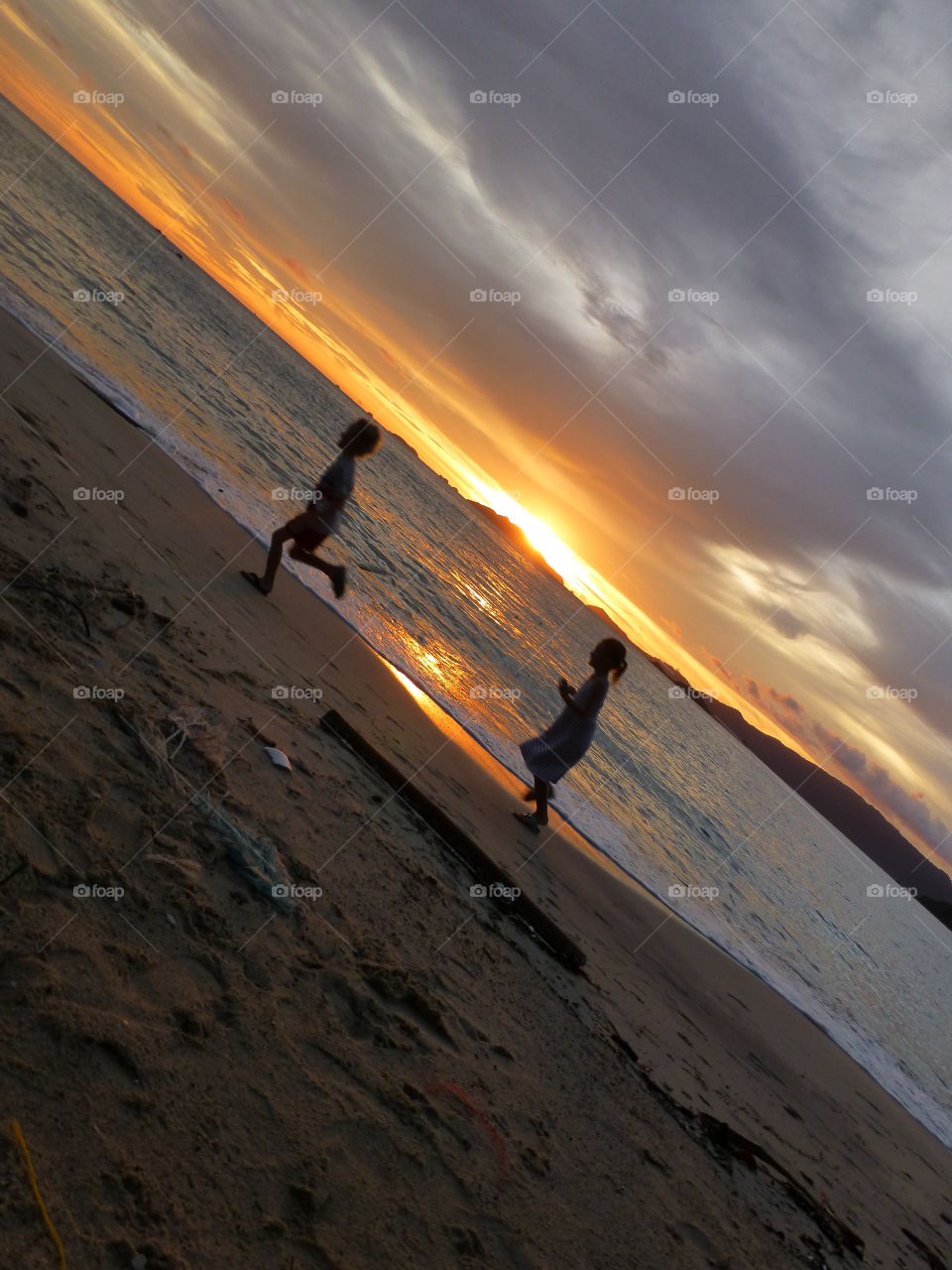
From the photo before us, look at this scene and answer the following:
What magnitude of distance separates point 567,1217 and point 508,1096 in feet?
2.06

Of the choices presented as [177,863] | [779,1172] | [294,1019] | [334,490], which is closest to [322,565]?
[334,490]

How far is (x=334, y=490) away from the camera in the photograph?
937cm

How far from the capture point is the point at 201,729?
5184 millimetres

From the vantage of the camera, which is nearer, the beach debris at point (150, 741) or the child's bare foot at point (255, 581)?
the beach debris at point (150, 741)

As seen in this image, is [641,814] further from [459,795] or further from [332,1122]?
[332,1122]

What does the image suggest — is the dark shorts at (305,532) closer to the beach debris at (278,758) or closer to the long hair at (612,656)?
the long hair at (612,656)

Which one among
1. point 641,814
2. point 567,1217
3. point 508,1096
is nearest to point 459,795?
point 508,1096

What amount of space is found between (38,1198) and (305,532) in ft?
26.5

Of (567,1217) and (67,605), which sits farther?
(67,605)

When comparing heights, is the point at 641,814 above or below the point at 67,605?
above

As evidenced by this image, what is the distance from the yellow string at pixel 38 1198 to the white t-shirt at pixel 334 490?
298 inches

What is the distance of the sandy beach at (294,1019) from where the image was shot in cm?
269

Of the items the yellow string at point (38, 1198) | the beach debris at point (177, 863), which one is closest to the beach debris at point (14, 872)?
the beach debris at point (177, 863)

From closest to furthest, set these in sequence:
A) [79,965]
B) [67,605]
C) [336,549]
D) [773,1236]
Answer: [79,965] → [773,1236] → [67,605] → [336,549]
